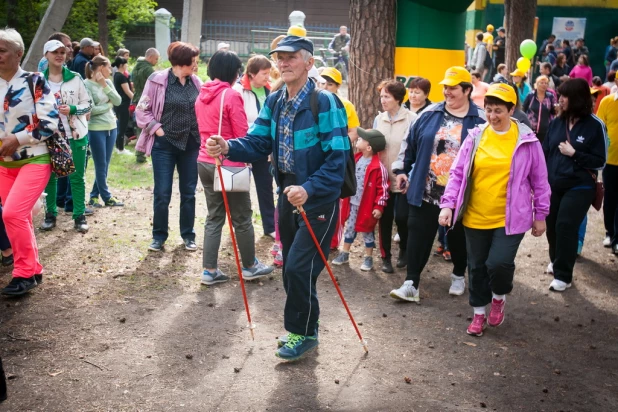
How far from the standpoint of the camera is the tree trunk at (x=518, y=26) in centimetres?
1706

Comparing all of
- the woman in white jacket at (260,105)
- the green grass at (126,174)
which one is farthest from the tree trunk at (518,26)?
the woman in white jacket at (260,105)

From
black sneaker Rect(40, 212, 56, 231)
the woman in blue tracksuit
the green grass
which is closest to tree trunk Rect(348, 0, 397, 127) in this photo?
the woman in blue tracksuit

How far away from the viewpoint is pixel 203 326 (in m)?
5.96

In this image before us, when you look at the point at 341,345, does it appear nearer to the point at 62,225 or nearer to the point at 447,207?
the point at 447,207

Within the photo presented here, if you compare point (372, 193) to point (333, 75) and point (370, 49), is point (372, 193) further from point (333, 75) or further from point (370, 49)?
point (370, 49)

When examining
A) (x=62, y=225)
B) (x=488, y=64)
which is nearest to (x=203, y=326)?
(x=62, y=225)

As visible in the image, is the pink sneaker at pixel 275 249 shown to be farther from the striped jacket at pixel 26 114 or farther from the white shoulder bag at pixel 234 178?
the striped jacket at pixel 26 114

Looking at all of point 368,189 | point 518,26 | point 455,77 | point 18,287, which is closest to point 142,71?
point 368,189

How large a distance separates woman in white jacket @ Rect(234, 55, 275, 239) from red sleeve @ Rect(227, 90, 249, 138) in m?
1.21

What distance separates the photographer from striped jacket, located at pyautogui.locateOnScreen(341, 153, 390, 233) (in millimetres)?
7465

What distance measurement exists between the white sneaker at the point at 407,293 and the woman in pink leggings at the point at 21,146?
335 centimetres

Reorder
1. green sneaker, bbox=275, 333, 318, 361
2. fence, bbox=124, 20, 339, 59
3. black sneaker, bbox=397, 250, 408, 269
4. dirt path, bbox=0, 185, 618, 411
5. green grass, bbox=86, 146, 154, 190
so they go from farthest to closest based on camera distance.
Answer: fence, bbox=124, 20, 339, 59 < green grass, bbox=86, 146, 154, 190 < black sneaker, bbox=397, 250, 408, 269 < green sneaker, bbox=275, 333, 318, 361 < dirt path, bbox=0, 185, 618, 411

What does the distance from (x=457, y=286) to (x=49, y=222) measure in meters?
5.00

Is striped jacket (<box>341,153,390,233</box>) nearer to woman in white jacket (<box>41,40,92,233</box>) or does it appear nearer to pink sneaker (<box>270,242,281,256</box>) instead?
pink sneaker (<box>270,242,281,256</box>)
